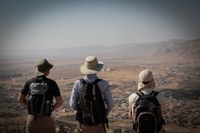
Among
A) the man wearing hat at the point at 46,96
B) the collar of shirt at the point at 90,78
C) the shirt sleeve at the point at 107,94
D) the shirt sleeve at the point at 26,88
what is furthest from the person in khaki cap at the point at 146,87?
the shirt sleeve at the point at 26,88

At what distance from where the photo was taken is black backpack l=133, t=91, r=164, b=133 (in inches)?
115

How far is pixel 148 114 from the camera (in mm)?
2932

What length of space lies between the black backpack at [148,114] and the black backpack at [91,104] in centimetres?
43

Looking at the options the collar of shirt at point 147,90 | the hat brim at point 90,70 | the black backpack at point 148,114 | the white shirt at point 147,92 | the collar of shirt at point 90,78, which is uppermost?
the hat brim at point 90,70

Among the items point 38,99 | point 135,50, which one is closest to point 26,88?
point 38,99

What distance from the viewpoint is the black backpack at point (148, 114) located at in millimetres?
Answer: 2922

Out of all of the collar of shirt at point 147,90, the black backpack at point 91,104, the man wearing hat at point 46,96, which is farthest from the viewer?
the man wearing hat at point 46,96

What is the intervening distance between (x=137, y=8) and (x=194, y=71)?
2.63 meters

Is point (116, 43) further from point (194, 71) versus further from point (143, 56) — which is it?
point (194, 71)

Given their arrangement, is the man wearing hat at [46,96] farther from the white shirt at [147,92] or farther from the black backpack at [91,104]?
the white shirt at [147,92]

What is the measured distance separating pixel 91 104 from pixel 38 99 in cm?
56

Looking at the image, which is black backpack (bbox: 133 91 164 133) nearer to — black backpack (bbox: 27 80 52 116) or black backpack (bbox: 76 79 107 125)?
black backpack (bbox: 76 79 107 125)

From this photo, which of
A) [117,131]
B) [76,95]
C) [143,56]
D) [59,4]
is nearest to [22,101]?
[76,95]

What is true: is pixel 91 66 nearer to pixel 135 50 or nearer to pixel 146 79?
pixel 146 79
